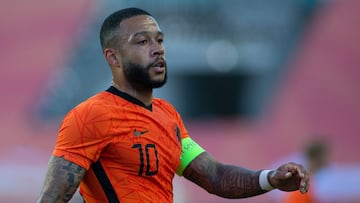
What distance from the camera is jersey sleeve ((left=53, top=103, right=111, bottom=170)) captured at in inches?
179

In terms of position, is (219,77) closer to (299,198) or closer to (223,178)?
(299,198)

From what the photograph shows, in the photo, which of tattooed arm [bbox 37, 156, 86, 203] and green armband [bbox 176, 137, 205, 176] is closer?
tattooed arm [bbox 37, 156, 86, 203]

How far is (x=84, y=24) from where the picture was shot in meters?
11.2

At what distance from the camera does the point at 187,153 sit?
517cm

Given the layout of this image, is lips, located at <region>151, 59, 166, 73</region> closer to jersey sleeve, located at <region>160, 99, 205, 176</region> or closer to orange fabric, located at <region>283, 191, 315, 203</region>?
jersey sleeve, located at <region>160, 99, 205, 176</region>

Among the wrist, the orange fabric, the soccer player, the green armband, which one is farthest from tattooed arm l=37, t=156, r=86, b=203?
the orange fabric

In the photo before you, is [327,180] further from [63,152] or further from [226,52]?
[63,152]

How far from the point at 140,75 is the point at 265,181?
85 centimetres

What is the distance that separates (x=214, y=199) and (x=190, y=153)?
6189mm

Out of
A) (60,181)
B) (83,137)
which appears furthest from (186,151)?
(60,181)

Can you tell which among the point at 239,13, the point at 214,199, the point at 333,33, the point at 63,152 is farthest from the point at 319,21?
the point at 63,152

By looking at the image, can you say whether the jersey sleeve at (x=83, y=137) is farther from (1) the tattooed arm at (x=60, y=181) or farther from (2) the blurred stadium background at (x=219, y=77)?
(2) the blurred stadium background at (x=219, y=77)

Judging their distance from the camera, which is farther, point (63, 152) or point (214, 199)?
point (214, 199)

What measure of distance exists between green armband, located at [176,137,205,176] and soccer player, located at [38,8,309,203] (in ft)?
0.12
